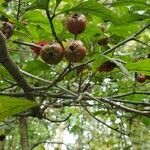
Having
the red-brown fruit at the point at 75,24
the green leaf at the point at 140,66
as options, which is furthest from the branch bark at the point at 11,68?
the green leaf at the point at 140,66

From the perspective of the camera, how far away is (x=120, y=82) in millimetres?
2557

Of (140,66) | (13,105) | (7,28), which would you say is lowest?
(13,105)

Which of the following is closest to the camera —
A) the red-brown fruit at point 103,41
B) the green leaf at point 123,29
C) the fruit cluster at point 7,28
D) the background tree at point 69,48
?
the background tree at point 69,48

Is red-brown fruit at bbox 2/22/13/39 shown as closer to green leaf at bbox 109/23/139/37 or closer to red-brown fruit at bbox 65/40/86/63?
red-brown fruit at bbox 65/40/86/63

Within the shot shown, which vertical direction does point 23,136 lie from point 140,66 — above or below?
below

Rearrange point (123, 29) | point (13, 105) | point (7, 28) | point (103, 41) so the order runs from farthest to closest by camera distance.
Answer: point (103, 41)
point (123, 29)
point (7, 28)
point (13, 105)

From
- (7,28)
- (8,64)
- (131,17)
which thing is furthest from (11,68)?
(131,17)

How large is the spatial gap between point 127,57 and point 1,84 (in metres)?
0.62

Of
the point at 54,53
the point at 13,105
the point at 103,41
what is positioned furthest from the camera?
the point at 103,41

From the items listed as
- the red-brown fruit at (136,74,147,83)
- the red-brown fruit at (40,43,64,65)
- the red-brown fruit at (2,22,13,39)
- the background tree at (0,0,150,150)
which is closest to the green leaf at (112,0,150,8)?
the background tree at (0,0,150,150)

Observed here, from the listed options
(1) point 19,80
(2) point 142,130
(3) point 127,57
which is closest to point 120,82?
(3) point 127,57

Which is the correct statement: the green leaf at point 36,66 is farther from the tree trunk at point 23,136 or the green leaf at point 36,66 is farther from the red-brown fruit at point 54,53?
the tree trunk at point 23,136

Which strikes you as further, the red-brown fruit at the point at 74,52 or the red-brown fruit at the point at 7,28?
the red-brown fruit at the point at 7,28

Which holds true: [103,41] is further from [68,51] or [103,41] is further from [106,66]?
[68,51]
